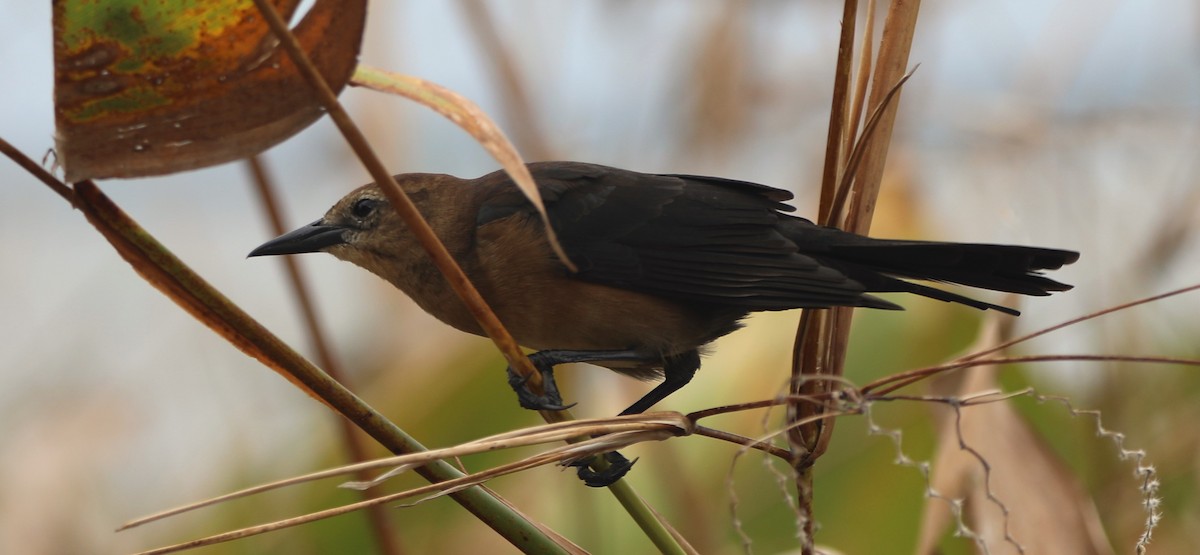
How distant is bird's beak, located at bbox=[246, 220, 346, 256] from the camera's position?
1.82 m

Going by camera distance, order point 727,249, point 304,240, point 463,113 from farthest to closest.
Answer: point 304,240, point 727,249, point 463,113

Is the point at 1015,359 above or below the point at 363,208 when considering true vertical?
below

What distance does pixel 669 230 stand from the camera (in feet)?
6.20

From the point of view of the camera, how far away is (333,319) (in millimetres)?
4297

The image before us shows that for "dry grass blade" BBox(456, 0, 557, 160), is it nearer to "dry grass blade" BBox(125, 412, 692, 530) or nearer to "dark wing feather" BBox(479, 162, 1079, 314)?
"dark wing feather" BBox(479, 162, 1079, 314)

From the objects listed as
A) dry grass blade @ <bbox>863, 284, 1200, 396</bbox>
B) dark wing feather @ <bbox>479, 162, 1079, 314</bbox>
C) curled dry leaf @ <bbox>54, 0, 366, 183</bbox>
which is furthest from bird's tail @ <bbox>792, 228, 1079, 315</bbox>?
curled dry leaf @ <bbox>54, 0, 366, 183</bbox>

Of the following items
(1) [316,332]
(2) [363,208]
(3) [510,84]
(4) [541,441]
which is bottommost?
(4) [541,441]

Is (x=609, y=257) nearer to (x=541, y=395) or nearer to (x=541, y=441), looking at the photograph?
(x=541, y=395)

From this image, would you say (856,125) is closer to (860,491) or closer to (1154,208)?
(860,491)

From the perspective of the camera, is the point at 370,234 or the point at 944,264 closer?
the point at 944,264

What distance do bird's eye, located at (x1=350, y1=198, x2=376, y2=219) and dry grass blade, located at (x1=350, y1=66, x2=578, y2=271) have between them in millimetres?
918

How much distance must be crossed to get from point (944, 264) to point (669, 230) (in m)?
0.47

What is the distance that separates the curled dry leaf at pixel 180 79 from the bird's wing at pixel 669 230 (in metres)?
0.76

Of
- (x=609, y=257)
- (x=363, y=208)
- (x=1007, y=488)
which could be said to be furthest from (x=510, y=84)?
(x=1007, y=488)
